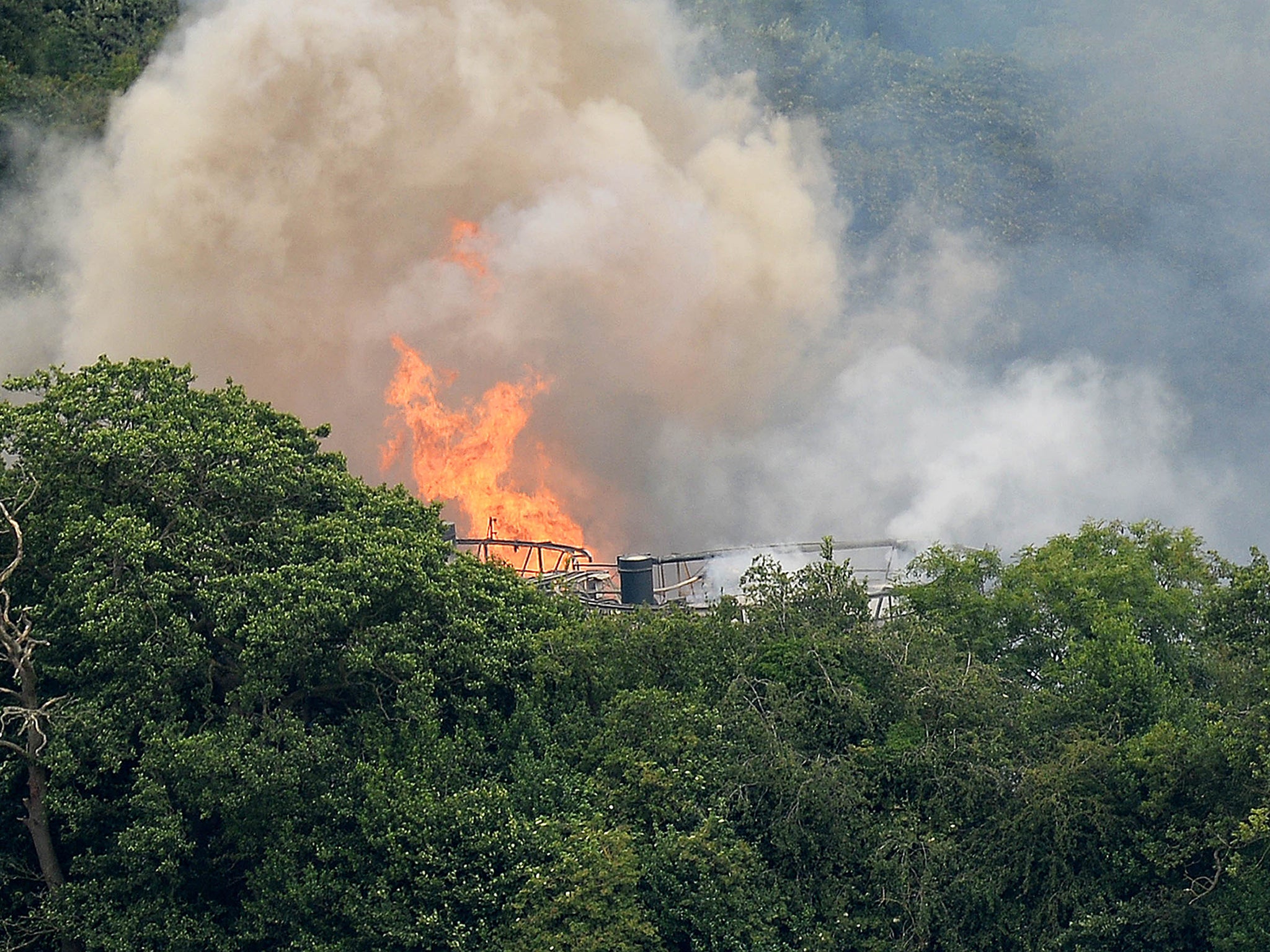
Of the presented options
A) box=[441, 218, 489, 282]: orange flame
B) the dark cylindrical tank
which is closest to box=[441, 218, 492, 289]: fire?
box=[441, 218, 489, 282]: orange flame

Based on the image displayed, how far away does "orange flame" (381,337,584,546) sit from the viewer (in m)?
47.6

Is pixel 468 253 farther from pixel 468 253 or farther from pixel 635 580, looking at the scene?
pixel 635 580

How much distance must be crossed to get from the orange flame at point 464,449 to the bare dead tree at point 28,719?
22.2 metres

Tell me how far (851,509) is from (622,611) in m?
23.5

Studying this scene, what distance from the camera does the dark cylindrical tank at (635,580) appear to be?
36.8m

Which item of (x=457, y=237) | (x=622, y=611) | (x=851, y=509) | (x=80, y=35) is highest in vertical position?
(x=80, y=35)

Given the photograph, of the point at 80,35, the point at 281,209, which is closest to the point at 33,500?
the point at 281,209

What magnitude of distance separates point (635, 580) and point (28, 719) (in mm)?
15458

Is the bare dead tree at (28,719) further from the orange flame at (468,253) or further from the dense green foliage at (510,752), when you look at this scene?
the orange flame at (468,253)

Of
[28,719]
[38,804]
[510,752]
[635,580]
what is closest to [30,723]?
[28,719]

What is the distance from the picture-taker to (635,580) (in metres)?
36.9

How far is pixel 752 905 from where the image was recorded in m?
Result: 25.0

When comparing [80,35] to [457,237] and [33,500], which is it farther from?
[33,500]

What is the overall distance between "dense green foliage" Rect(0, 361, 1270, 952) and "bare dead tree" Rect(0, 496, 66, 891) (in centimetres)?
33
